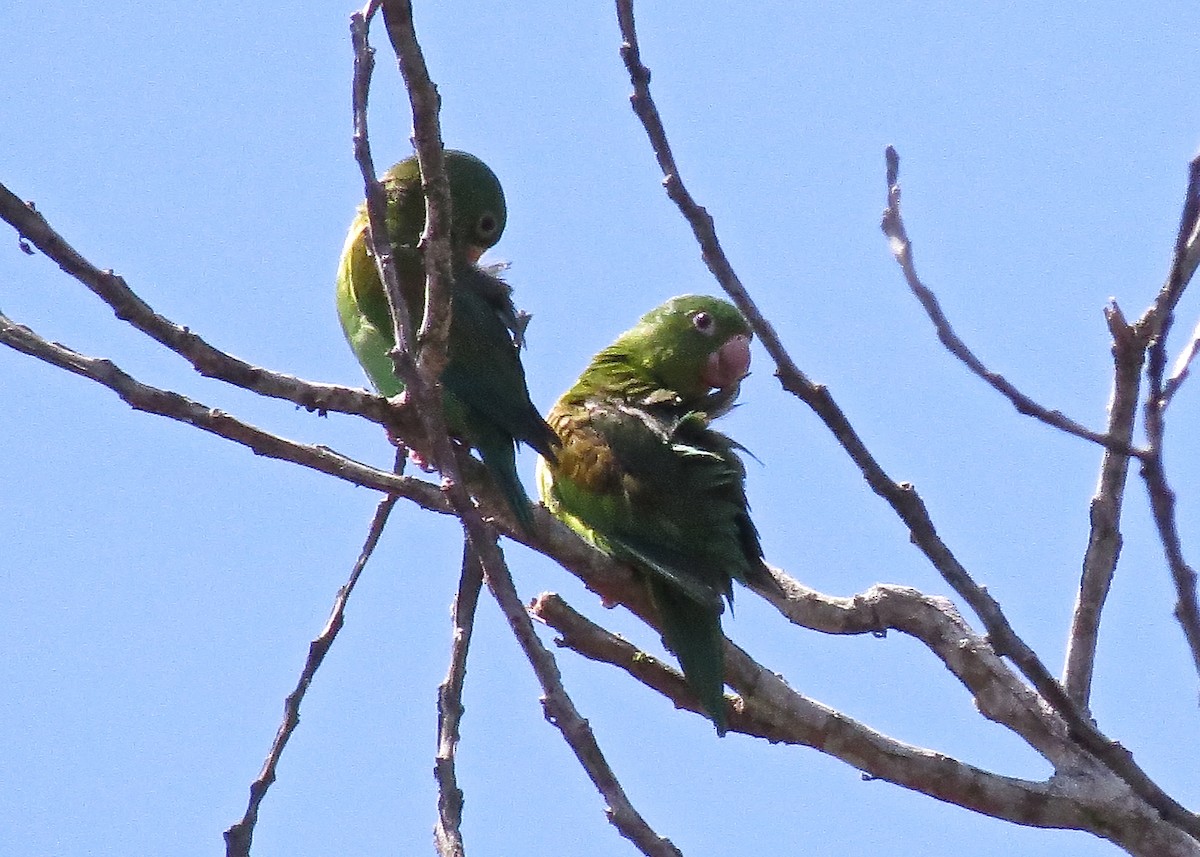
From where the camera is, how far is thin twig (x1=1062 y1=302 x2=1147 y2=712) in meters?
2.85

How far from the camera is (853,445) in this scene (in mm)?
2105

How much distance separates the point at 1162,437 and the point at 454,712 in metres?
1.33

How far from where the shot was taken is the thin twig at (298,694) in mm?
2469

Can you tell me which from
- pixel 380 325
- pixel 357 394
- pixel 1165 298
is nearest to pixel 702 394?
pixel 380 325

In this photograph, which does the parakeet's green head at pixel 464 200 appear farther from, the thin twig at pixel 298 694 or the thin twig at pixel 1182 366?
the thin twig at pixel 1182 366

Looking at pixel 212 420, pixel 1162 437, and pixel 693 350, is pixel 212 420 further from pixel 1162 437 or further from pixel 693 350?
pixel 693 350

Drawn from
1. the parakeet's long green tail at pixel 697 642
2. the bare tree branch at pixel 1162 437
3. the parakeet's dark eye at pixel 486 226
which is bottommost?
the bare tree branch at pixel 1162 437

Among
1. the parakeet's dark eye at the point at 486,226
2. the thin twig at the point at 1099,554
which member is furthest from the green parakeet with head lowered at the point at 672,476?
the thin twig at the point at 1099,554

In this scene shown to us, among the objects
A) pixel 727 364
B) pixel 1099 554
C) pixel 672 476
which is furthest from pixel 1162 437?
pixel 727 364

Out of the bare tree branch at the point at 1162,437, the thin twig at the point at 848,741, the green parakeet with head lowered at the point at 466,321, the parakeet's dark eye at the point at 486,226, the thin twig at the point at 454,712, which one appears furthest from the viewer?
the parakeet's dark eye at the point at 486,226

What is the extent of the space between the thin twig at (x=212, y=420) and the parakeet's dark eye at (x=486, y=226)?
2619 millimetres

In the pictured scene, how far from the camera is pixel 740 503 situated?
14.4ft

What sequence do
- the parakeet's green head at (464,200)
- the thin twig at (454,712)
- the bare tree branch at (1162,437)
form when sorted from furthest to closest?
the parakeet's green head at (464,200) < the thin twig at (454,712) < the bare tree branch at (1162,437)

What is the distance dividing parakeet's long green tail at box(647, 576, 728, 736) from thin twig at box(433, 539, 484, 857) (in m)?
0.74
